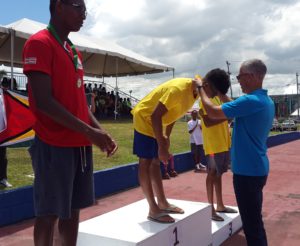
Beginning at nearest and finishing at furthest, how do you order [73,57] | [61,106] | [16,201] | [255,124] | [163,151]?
[61,106]
[73,57]
[255,124]
[163,151]
[16,201]

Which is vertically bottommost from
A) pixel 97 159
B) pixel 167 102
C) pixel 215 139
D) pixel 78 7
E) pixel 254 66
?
pixel 97 159

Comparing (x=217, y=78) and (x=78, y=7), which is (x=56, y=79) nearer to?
(x=78, y=7)

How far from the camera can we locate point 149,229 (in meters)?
3.39

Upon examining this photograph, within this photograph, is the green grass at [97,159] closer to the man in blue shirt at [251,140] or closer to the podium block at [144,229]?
the podium block at [144,229]

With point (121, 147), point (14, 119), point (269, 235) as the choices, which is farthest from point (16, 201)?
point (121, 147)

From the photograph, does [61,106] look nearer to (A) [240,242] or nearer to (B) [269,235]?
(A) [240,242]

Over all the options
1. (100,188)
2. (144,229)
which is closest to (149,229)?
(144,229)

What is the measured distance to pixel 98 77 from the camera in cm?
2594

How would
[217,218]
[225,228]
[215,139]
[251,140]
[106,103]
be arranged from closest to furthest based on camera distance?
[251,140] → [225,228] → [217,218] → [215,139] → [106,103]

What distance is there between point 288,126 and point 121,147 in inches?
1189

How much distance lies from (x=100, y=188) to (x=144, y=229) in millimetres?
3180

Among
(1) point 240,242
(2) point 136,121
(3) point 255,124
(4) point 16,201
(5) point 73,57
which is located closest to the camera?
(5) point 73,57

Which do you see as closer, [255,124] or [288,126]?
[255,124]

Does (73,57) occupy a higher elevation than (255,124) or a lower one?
higher
